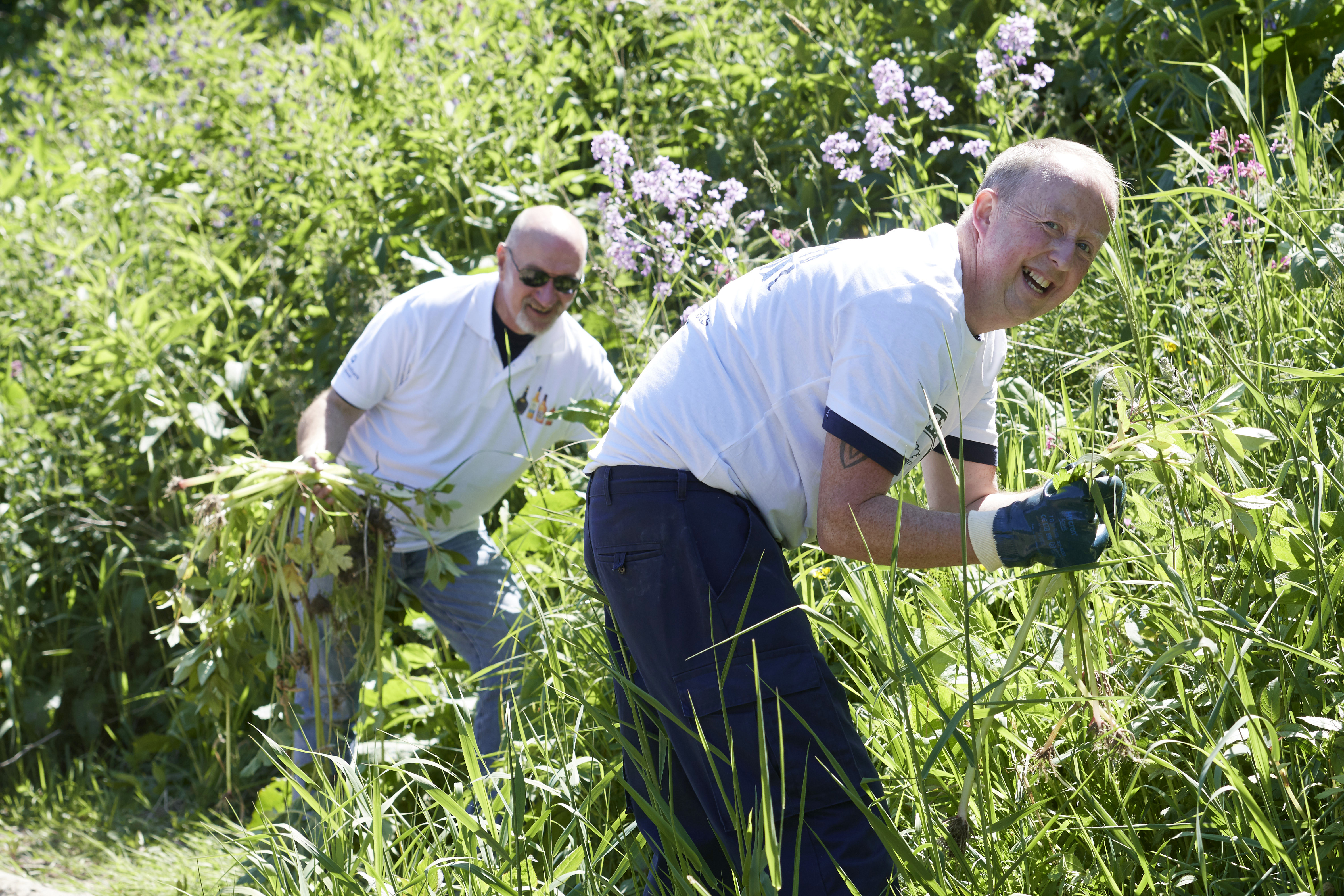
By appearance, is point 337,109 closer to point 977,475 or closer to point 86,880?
point 86,880

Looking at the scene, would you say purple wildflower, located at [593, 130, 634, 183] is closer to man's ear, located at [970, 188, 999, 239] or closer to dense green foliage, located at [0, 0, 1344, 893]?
dense green foliage, located at [0, 0, 1344, 893]

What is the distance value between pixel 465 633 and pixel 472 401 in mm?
805

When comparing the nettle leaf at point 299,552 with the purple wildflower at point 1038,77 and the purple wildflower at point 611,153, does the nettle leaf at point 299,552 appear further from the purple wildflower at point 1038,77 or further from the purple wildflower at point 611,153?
the purple wildflower at point 1038,77

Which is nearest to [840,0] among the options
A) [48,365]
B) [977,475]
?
[977,475]

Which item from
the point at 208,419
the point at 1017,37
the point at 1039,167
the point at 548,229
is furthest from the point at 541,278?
the point at 208,419

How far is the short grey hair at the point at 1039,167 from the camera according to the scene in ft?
6.14

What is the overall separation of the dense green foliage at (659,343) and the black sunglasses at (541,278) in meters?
0.16

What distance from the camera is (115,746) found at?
15.8 feet

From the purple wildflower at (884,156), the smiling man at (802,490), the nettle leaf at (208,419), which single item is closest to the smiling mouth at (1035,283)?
the smiling man at (802,490)

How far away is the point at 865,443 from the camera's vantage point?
5.90 ft

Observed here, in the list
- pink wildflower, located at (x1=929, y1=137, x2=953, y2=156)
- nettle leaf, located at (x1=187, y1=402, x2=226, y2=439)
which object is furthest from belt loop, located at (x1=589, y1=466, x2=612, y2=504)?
nettle leaf, located at (x1=187, y1=402, x2=226, y2=439)

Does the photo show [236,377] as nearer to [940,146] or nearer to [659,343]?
[659,343]

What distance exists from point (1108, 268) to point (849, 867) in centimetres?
150

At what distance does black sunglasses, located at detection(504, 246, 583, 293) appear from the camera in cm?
338
